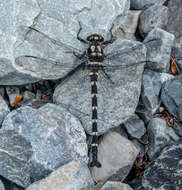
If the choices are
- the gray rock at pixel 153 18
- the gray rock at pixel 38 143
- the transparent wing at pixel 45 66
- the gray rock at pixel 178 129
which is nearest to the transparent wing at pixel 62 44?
the transparent wing at pixel 45 66

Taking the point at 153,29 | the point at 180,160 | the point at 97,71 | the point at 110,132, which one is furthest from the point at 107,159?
the point at 153,29

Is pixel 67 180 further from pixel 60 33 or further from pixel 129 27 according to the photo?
pixel 129 27

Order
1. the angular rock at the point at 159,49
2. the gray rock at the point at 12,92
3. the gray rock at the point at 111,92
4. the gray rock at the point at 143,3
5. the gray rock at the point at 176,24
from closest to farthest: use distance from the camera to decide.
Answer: the gray rock at the point at 111,92
the gray rock at the point at 12,92
the angular rock at the point at 159,49
the gray rock at the point at 176,24
the gray rock at the point at 143,3

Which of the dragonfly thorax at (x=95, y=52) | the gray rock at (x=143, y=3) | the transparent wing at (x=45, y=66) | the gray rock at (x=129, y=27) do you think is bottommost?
the transparent wing at (x=45, y=66)

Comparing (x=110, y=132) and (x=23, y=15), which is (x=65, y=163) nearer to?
(x=110, y=132)

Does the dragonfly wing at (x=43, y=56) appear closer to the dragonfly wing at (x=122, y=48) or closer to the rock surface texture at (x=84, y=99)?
the rock surface texture at (x=84, y=99)


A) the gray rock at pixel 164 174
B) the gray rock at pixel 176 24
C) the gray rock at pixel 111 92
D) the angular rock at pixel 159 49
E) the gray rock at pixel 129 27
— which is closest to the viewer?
the gray rock at pixel 164 174
